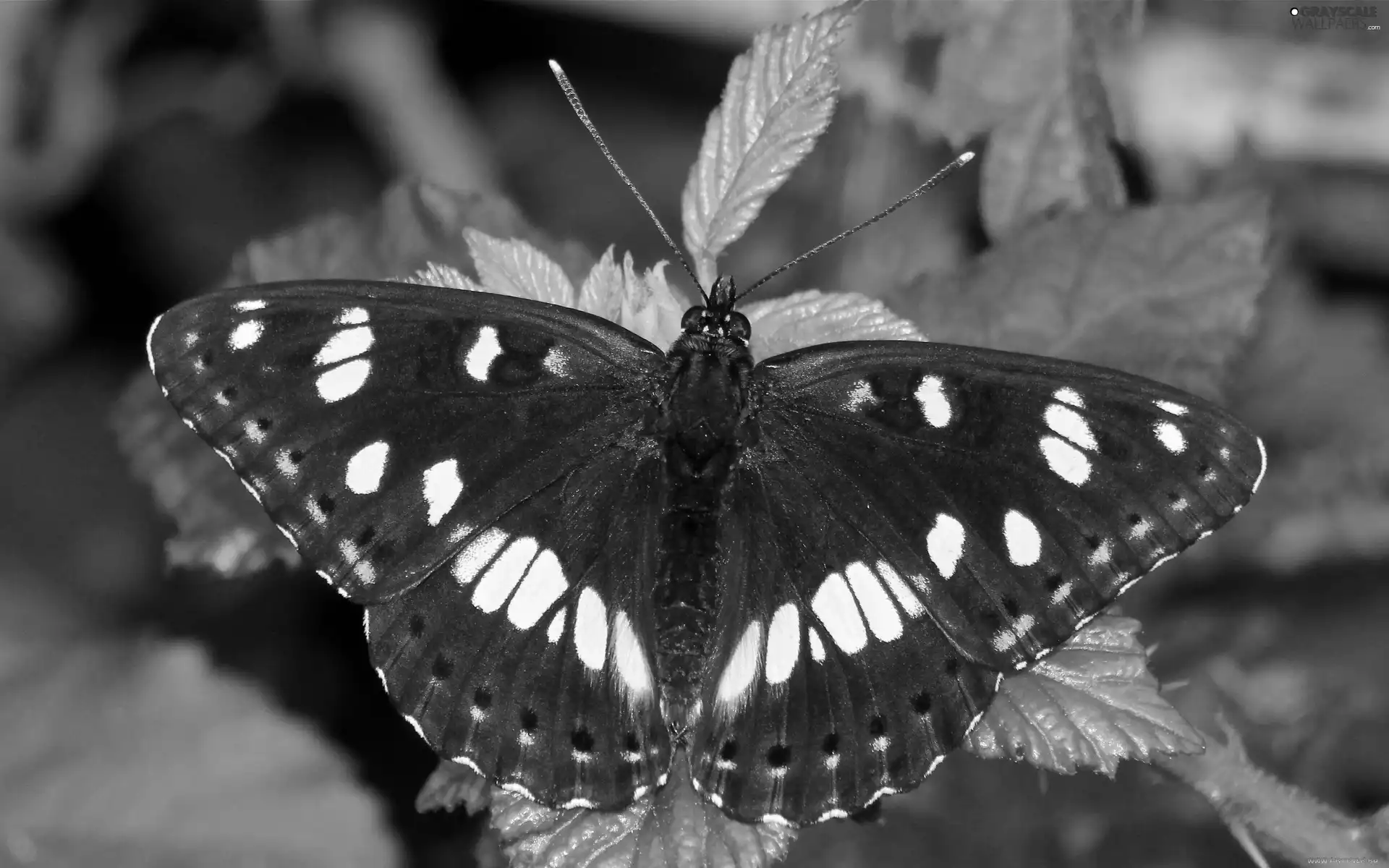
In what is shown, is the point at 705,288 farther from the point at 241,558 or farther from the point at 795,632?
the point at 241,558

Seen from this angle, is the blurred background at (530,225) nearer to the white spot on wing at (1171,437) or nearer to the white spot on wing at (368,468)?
the white spot on wing at (1171,437)

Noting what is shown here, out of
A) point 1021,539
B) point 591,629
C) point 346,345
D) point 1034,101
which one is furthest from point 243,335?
point 1034,101

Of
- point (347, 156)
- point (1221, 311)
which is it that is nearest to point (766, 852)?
point (1221, 311)

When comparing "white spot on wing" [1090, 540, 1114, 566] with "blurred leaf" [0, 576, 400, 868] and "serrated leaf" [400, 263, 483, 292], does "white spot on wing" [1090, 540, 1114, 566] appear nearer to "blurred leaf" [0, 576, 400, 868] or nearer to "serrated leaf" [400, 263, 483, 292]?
"serrated leaf" [400, 263, 483, 292]

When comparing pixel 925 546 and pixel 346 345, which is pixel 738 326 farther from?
pixel 346 345

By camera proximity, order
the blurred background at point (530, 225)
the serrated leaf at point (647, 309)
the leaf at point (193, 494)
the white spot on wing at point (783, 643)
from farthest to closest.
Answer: the blurred background at point (530, 225), the leaf at point (193, 494), the serrated leaf at point (647, 309), the white spot on wing at point (783, 643)

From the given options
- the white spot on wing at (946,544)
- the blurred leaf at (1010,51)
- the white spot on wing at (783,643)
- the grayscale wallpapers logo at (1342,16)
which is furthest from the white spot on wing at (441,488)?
the grayscale wallpapers logo at (1342,16)

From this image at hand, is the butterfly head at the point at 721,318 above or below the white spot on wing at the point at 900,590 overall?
above

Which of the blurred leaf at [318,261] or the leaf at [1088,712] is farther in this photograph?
the blurred leaf at [318,261]
